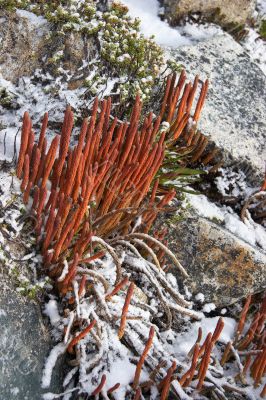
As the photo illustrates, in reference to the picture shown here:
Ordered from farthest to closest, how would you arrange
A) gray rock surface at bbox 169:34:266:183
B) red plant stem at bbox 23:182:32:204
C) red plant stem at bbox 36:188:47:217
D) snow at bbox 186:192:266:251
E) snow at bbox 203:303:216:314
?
gray rock surface at bbox 169:34:266:183, snow at bbox 186:192:266:251, snow at bbox 203:303:216:314, red plant stem at bbox 23:182:32:204, red plant stem at bbox 36:188:47:217

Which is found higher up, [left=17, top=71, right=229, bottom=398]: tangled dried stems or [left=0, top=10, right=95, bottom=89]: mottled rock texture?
[left=0, top=10, right=95, bottom=89]: mottled rock texture

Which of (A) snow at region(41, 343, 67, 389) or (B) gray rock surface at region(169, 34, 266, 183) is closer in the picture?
(A) snow at region(41, 343, 67, 389)

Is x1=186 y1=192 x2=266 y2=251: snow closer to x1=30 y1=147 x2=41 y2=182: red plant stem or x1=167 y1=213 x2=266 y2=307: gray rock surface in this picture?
x1=167 y1=213 x2=266 y2=307: gray rock surface

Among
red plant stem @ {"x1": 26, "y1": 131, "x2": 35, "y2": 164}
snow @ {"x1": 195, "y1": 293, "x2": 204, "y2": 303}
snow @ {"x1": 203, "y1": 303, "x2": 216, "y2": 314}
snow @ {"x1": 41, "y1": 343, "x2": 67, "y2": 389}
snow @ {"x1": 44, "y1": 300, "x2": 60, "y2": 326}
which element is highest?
red plant stem @ {"x1": 26, "y1": 131, "x2": 35, "y2": 164}

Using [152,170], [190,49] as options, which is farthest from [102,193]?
[190,49]

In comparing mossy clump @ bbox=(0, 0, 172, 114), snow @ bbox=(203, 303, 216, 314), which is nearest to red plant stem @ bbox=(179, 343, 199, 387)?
snow @ bbox=(203, 303, 216, 314)

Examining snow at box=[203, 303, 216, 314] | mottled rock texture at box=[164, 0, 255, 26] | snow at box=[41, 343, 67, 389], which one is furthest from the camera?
mottled rock texture at box=[164, 0, 255, 26]

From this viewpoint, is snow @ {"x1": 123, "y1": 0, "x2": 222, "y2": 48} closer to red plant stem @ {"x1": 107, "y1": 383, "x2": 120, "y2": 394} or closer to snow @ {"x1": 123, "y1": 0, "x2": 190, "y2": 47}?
snow @ {"x1": 123, "y1": 0, "x2": 190, "y2": 47}

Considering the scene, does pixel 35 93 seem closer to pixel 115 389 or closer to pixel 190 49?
pixel 190 49
